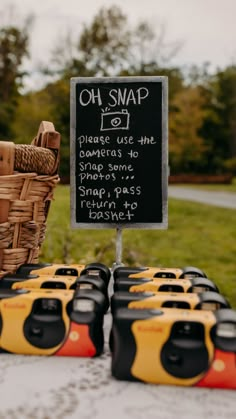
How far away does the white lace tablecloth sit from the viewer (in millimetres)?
919

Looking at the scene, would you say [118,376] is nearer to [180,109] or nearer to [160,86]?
[160,86]

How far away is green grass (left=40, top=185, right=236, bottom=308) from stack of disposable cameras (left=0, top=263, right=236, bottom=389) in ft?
11.3

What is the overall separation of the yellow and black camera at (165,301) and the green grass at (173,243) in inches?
141

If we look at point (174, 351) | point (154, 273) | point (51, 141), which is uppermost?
point (51, 141)

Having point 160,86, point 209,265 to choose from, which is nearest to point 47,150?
point 160,86

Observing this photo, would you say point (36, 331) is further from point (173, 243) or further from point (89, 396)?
point (173, 243)

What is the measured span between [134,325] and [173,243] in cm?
724

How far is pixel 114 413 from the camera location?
92cm

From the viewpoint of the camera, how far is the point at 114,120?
2.19 metres

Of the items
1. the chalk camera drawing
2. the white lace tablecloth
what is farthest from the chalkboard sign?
the white lace tablecloth

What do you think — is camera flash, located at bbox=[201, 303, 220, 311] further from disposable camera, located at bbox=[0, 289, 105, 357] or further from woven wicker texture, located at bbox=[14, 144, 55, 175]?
woven wicker texture, located at bbox=[14, 144, 55, 175]

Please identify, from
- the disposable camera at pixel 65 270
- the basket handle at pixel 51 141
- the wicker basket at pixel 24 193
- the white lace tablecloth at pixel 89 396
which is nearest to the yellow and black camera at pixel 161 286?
the disposable camera at pixel 65 270

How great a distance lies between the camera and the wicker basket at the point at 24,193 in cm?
143

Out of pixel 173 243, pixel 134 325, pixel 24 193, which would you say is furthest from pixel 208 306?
pixel 173 243
